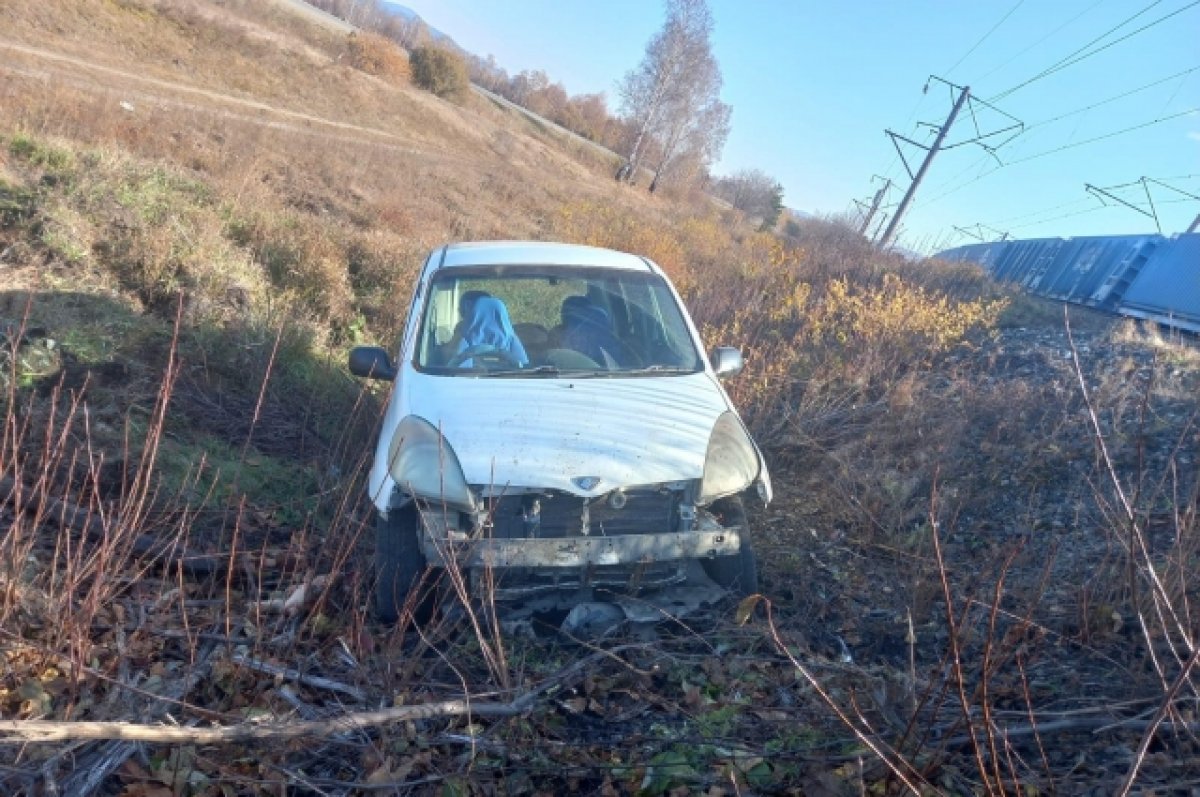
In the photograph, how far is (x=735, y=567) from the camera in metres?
3.42

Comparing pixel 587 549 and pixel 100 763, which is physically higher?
pixel 587 549

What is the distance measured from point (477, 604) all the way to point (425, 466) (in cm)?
63

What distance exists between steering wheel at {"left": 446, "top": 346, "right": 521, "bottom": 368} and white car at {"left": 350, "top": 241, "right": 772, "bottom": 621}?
0.01 metres

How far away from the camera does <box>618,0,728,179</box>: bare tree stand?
3978cm

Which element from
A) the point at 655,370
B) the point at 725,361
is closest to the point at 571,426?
the point at 655,370

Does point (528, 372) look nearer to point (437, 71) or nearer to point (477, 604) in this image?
point (477, 604)

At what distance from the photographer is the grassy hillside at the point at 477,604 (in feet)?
7.88

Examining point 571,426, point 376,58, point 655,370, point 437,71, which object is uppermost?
point 437,71

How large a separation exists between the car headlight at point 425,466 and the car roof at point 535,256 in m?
1.56

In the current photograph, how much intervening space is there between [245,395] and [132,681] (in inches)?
133

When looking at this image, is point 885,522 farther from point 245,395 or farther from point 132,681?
point 245,395

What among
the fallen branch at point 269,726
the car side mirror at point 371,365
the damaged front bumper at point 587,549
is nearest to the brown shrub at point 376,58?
the car side mirror at point 371,365

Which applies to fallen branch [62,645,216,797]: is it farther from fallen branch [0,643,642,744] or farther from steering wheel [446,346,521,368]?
steering wheel [446,346,521,368]

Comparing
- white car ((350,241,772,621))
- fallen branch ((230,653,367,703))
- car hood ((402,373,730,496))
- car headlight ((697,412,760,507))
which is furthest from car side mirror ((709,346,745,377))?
fallen branch ((230,653,367,703))
